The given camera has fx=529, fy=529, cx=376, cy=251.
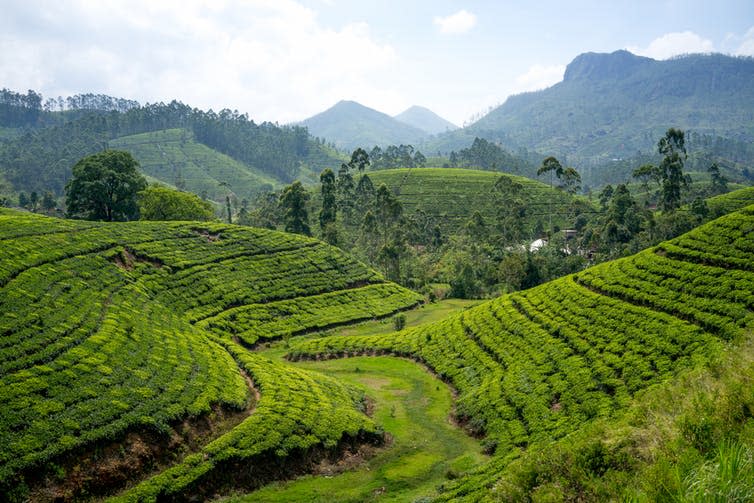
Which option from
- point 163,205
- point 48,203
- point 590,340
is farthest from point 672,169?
point 48,203

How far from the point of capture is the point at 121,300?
136 feet

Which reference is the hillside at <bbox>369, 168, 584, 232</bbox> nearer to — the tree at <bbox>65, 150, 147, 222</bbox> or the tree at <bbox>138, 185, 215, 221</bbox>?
the tree at <bbox>138, 185, 215, 221</bbox>

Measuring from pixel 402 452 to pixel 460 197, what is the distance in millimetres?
131346

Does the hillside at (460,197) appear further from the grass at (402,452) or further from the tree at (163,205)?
the grass at (402,452)

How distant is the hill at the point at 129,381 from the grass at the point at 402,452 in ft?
6.02

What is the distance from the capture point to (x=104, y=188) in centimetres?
8075

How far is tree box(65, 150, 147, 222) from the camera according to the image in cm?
7969

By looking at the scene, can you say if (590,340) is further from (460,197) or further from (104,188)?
(460,197)

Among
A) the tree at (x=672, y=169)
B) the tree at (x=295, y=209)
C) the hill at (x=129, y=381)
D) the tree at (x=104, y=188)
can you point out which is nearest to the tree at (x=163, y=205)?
the tree at (x=104, y=188)

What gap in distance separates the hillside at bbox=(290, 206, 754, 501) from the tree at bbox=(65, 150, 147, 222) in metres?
59.3

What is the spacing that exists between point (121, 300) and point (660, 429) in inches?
1533

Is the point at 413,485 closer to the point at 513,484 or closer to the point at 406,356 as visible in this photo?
the point at 513,484

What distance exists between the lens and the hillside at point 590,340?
2741cm

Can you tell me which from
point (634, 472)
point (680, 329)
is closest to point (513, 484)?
point (634, 472)
